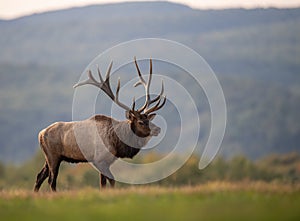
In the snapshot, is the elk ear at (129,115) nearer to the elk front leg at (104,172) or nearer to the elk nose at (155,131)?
the elk nose at (155,131)

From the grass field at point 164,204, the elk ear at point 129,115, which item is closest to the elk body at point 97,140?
the elk ear at point 129,115

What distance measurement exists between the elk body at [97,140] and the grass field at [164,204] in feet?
10.2

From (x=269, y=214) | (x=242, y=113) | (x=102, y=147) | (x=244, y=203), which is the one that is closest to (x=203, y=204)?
(x=244, y=203)

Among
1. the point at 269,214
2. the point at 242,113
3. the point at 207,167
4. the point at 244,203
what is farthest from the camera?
the point at 242,113

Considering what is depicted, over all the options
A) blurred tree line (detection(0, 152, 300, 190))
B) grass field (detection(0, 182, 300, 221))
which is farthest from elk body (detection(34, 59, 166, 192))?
blurred tree line (detection(0, 152, 300, 190))

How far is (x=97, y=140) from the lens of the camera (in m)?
20.6

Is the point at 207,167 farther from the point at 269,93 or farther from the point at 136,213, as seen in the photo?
the point at 269,93

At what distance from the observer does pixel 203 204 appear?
578 inches

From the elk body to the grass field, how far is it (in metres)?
3.10

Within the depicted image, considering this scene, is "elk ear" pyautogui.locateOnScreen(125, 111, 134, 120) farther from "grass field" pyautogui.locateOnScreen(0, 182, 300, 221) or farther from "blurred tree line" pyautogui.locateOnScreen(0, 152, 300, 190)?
"blurred tree line" pyautogui.locateOnScreen(0, 152, 300, 190)

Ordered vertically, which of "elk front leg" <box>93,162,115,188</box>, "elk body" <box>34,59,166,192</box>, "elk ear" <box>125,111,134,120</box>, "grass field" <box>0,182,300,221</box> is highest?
"elk ear" <box>125,111,134,120</box>

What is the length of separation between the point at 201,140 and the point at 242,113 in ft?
106

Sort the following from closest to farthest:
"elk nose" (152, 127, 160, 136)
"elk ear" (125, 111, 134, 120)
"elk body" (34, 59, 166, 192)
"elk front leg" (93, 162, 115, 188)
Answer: "elk front leg" (93, 162, 115, 188) < "elk body" (34, 59, 166, 192) < "elk nose" (152, 127, 160, 136) < "elk ear" (125, 111, 134, 120)

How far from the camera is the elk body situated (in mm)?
20453
